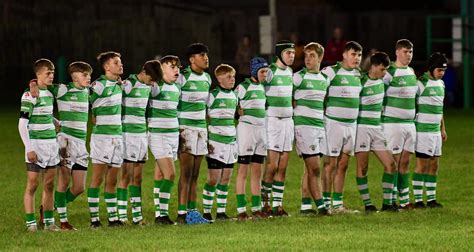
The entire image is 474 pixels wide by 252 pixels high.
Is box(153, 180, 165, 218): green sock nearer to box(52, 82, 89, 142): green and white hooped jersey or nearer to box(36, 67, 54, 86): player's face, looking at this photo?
box(52, 82, 89, 142): green and white hooped jersey

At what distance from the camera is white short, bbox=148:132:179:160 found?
1869 cm

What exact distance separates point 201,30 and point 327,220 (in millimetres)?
28448

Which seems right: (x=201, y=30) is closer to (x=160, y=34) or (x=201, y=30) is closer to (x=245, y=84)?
(x=160, y=34)

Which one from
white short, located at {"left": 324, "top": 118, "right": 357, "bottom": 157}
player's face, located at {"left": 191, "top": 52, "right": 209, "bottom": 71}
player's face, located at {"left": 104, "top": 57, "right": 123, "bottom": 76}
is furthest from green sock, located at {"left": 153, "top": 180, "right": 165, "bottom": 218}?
white short, located at {"left": 324, "top": 118, "right": 357, "bottom": 157}

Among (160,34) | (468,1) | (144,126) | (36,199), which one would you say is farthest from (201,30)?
(144,126)

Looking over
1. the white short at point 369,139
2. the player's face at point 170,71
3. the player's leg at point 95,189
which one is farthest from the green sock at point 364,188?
the player's leg at point 95,189

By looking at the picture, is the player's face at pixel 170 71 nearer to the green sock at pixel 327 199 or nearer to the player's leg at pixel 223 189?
the player's leg at pixel 223 189

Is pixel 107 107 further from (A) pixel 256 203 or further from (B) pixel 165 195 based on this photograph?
(A) pixel 256 203

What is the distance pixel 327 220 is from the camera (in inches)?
746

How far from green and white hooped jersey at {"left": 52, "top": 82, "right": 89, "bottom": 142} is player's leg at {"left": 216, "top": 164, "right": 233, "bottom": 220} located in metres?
1.85

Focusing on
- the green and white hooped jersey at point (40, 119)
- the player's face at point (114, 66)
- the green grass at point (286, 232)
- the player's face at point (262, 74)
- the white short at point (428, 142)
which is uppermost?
the player's face at point (114, 66)

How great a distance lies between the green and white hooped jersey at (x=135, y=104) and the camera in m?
18.7

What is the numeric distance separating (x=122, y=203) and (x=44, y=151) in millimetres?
1273

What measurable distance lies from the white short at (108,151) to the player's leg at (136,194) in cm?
47
